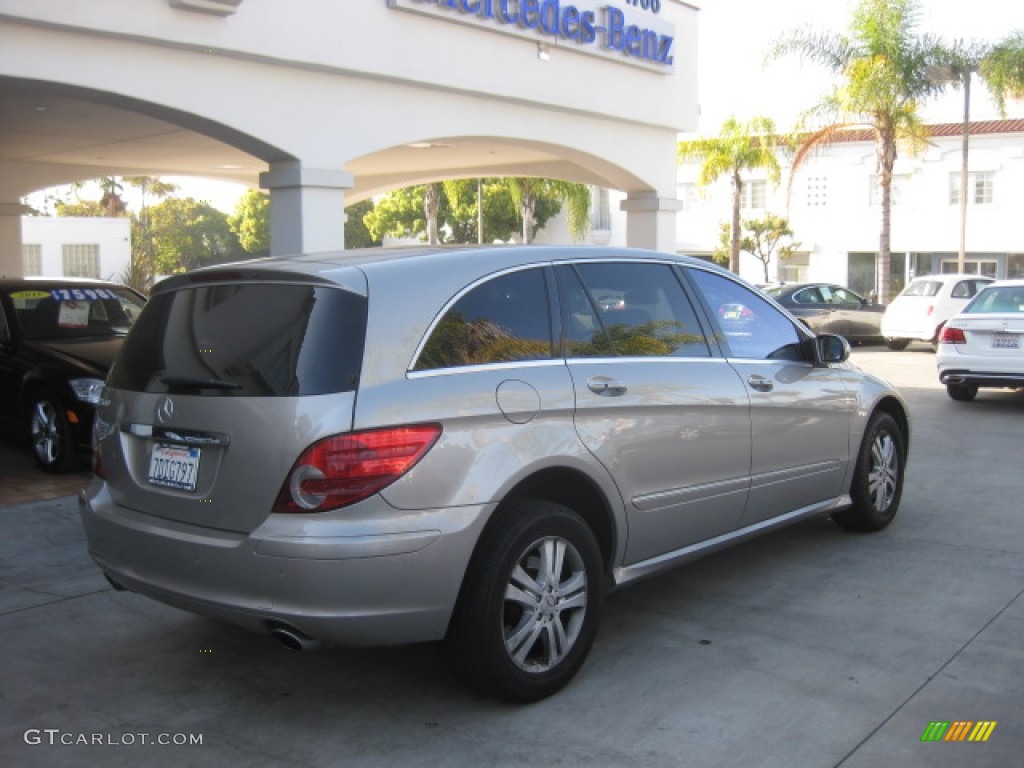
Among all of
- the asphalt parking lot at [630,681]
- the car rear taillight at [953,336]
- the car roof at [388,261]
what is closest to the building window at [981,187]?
the car rear taillight at [953,336]

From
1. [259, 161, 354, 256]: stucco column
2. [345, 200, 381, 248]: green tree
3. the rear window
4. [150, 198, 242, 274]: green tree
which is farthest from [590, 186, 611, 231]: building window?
the rear window

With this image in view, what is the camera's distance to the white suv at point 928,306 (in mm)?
20391

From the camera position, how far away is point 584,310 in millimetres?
4656

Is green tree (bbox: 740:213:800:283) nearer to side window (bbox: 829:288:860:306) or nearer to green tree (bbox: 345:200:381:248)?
side window (bbox: 829:288:860:306)

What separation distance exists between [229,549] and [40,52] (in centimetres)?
577

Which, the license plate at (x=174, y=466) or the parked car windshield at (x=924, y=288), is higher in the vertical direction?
the parked car windshield at (x=924, y=288)

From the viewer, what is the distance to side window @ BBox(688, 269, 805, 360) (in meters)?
5.43

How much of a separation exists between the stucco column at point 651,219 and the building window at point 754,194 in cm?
2613

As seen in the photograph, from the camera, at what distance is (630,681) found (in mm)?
4398

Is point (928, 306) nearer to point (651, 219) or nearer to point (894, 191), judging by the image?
point (651, 219)

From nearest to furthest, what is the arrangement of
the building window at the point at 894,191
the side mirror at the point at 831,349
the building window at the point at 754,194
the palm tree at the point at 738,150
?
the side mirror at the point at 831,349 → the palm tree at the point at 738,150 → the building window at the point at 894,191 → the building window at the point at 754,194

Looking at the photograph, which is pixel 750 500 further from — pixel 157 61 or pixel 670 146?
pixel 670 146

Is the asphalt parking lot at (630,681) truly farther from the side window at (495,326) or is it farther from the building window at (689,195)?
the building window at (689,195)

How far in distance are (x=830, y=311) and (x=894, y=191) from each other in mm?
16613
